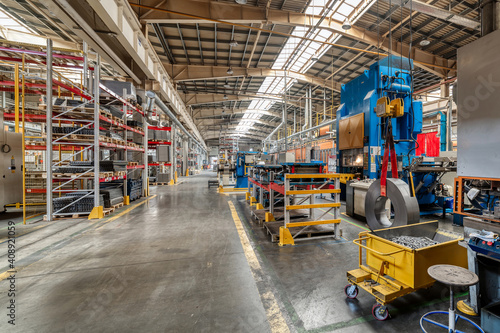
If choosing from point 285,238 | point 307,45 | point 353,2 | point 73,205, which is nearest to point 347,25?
point 353,2

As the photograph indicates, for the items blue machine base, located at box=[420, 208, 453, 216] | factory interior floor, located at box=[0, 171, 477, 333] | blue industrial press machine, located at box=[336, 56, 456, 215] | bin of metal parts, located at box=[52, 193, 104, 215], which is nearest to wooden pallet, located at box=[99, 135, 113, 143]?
bin of metal parts, located at box=[52, 193, 104, 215]

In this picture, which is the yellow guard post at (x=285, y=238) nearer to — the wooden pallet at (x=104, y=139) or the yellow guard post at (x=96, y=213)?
the yellow guard post at (x=96, y=213)

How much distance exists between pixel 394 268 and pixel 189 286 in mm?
2270

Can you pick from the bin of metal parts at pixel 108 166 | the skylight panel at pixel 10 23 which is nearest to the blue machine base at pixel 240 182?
the bin of metal parts at pixel 108 166

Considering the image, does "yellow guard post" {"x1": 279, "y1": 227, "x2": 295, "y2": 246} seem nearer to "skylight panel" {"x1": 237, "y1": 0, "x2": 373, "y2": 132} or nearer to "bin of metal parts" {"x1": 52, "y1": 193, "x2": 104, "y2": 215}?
"bin of metal parts" {"x1": 52, "y1": 193, "x2": 104, "y2": 215}

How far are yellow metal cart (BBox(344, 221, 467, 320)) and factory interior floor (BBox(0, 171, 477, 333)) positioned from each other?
9.3 inches

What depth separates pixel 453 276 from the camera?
1.53 metres

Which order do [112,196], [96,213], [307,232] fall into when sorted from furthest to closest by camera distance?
[112,196] < [96,213] < [307,232]

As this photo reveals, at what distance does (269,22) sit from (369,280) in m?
8.86

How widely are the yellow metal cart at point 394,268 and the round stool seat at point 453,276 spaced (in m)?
0.27

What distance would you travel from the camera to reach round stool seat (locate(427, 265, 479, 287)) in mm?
1427

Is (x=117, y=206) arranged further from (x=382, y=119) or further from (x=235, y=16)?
(x=382, y=119)

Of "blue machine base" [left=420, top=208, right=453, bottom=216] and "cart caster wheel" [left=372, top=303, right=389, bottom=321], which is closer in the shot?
"cart caster wheel" [left=372, top=303, right=389, bottom=321]

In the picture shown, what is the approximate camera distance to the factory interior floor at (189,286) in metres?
1.93
